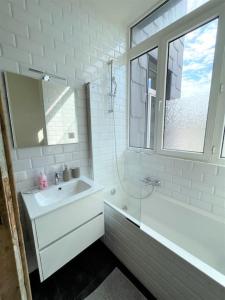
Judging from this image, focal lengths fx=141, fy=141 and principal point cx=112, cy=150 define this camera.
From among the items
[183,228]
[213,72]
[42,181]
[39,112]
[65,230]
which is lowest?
[183,228]

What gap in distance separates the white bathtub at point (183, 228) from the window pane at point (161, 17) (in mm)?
2026

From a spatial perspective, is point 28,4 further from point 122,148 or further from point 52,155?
point 122,148

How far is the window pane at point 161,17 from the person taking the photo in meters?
1.42

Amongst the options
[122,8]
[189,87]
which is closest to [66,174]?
[189,87]

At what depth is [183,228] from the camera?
159cm

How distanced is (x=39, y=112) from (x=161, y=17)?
5.75 feet

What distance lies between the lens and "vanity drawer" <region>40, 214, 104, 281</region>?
1.03 meters

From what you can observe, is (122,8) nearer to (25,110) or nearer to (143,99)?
(143,99)

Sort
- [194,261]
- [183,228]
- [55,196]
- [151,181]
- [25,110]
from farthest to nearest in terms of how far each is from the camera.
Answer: [151,181] < [183,228] < [55,196] < [25,110] < [194,261]

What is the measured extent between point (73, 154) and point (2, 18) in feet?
3.96

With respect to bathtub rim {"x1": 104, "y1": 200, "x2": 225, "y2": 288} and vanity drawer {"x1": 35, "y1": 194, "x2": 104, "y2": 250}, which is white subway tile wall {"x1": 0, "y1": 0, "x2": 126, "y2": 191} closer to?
vanity drawer {"x1": 35, "y1": 194, "x2": 104, "y2": 250}

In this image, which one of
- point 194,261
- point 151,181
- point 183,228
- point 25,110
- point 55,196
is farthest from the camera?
point 151,181

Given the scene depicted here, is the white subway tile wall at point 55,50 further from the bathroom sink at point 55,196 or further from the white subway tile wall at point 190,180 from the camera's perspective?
the white subway tile wall at point 190,180

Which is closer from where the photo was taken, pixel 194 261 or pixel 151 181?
pixel 194 261
